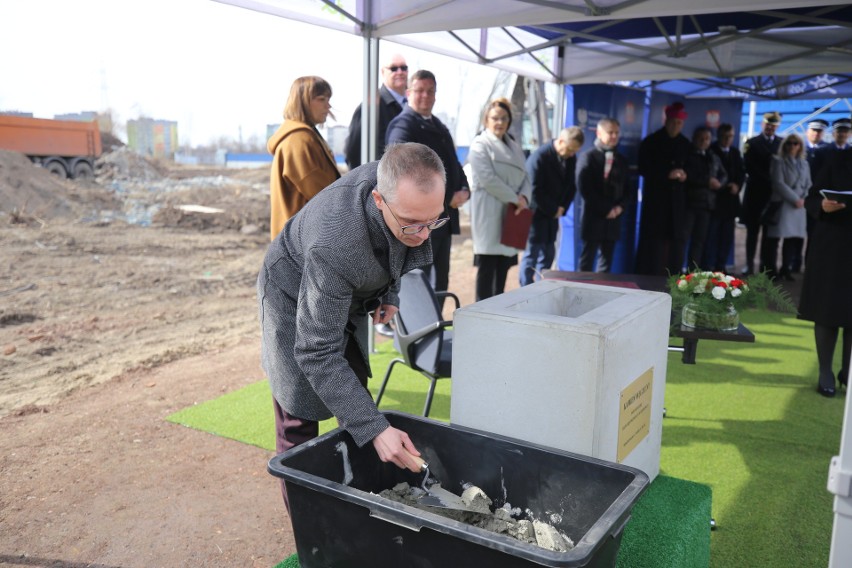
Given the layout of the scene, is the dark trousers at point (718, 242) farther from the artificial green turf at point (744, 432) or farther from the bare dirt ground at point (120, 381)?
the artificial green turf at point (744, 432)

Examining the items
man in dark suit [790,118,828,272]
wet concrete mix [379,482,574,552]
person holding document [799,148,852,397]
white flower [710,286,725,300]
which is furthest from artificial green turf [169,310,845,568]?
man in dark suit [790,118,828,272]

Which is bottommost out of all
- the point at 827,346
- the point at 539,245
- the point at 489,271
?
the point at 827,346

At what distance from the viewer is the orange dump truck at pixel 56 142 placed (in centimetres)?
880

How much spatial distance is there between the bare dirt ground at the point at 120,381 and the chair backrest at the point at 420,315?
32.9 inches

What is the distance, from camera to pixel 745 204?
7613 mm

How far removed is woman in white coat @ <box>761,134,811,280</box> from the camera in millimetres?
7191

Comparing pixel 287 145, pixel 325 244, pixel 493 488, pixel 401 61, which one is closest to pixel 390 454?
pixel 493 488

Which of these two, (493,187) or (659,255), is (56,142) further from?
(659,255)

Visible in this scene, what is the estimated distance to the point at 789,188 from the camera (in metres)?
7.21

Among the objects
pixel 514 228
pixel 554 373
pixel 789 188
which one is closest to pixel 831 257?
pixel 514 228

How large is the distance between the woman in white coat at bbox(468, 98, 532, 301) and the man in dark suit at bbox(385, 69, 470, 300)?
46cm

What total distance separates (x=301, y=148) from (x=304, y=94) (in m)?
0.26

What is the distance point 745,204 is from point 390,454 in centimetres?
733

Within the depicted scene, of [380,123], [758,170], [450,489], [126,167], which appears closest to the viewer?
[450,489]
